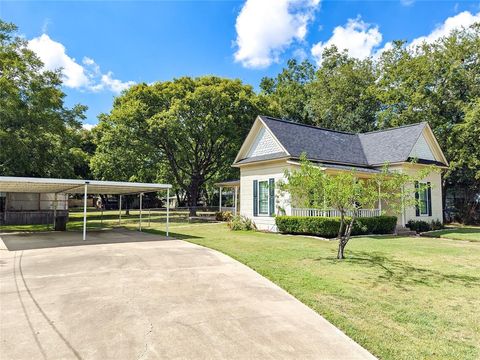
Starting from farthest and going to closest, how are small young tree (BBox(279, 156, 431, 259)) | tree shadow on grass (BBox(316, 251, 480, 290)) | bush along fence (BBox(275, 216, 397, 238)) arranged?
bush along fence (BBox(275, 216, 397, 238)), small young tree (BBox(279, 156, 431, 259)), tree shadow on grass (BBox(316, 251, 480, 290))

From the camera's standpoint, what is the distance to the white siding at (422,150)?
19.6m

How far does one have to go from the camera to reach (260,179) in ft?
61.3

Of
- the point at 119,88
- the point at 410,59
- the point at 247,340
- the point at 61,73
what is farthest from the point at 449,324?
Result: the point at 119,88

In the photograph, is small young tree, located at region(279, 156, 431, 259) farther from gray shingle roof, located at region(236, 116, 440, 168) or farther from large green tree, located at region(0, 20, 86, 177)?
large green tree, located at region(0, 20, 86, 177)

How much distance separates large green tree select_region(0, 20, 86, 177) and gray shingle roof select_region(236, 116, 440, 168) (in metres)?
12.6

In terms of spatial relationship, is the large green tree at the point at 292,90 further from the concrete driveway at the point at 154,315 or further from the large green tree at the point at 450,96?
the concrete driveway at the point at 154,315

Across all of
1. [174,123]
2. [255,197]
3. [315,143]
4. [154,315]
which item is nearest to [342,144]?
[315,143]

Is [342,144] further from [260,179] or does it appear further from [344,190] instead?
[344,190]

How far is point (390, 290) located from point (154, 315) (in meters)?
4.64

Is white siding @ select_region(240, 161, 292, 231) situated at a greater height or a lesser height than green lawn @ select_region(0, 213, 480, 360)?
greater

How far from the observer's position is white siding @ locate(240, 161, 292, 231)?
56.6ft

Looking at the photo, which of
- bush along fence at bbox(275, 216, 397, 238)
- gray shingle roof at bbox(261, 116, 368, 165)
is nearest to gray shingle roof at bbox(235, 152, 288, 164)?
gray shingle roof at bbox(261, 116, 368, 165)

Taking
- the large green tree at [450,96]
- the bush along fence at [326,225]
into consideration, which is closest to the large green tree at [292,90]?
the large green tree at [450,96]

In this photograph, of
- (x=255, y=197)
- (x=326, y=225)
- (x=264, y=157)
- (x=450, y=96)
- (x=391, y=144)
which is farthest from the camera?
(x=450, y=96)
